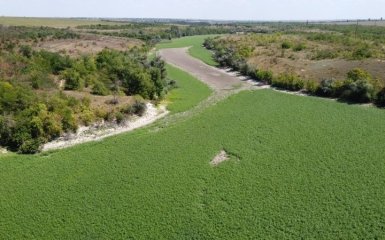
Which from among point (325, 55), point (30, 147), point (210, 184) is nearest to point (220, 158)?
point (210, 184)

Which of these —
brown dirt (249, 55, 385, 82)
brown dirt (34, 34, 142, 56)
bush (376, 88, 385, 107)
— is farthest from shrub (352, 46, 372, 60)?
brown dirt (34, 34, 142, 56)

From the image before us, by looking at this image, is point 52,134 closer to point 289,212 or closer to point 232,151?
point 232,151

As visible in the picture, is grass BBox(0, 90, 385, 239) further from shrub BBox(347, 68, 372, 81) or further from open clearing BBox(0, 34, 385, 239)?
shrub BBox(347, 68, 372, 81)

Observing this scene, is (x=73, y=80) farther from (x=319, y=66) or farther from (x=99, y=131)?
(x=319, y=66)

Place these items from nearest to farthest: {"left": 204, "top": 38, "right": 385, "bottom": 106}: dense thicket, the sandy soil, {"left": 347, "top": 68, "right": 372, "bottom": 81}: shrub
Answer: the sandy soil → {"left": 204, "top": 38, "right": 385, "bottom": 106}: dense thicket → {"left": 347, "top": 68, "right": 372, "bottom": 81}: shrub

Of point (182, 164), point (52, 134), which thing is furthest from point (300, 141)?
point (52, 134)

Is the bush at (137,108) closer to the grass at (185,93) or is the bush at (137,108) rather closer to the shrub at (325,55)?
the grass at (185,93)

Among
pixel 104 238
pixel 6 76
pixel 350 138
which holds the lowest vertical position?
pixel 104 238

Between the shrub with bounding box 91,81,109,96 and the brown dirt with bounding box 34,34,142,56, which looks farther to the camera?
the brown dirt with bounding box 34,34,142,56

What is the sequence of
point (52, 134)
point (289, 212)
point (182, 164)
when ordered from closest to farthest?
1. point (289, 212)
2. point (182, 164)
3. point (52, 134)
